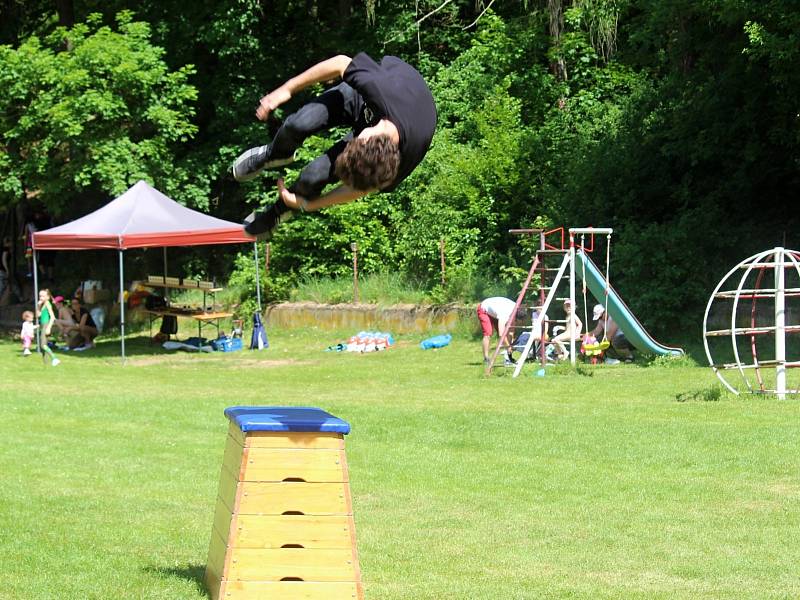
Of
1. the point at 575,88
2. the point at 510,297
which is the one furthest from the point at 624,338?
the point at 575,88

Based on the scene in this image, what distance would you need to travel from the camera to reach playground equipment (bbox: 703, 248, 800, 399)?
43.8ft

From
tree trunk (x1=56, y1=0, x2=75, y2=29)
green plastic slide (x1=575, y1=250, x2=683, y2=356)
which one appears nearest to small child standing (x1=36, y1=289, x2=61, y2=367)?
green plastic slide (x1=575, y1=250, x2=683, y2=356)

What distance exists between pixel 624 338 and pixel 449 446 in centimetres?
796

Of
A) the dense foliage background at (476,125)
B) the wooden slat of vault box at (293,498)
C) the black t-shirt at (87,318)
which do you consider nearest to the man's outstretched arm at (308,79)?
the wooden slat of vault box at (293,498)

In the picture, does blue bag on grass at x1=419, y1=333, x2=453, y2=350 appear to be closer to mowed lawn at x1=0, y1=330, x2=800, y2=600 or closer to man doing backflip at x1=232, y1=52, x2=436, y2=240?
mowed lawn at x1=0, y1=330, x2=800, y2=600

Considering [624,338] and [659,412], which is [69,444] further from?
[624,338]

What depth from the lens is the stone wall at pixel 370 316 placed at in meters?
21.9

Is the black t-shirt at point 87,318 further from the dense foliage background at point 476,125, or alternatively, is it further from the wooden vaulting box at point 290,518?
the wooden vaulting box at point 290,518

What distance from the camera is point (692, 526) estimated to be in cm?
→ 773

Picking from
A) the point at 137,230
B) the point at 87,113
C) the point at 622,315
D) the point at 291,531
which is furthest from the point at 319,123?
the point at 87,113

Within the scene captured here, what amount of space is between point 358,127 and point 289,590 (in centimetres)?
217

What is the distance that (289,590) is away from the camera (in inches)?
214

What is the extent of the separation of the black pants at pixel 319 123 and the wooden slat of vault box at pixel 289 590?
1805 mm

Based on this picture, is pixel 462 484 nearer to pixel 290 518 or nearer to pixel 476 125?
pixel 290 518
